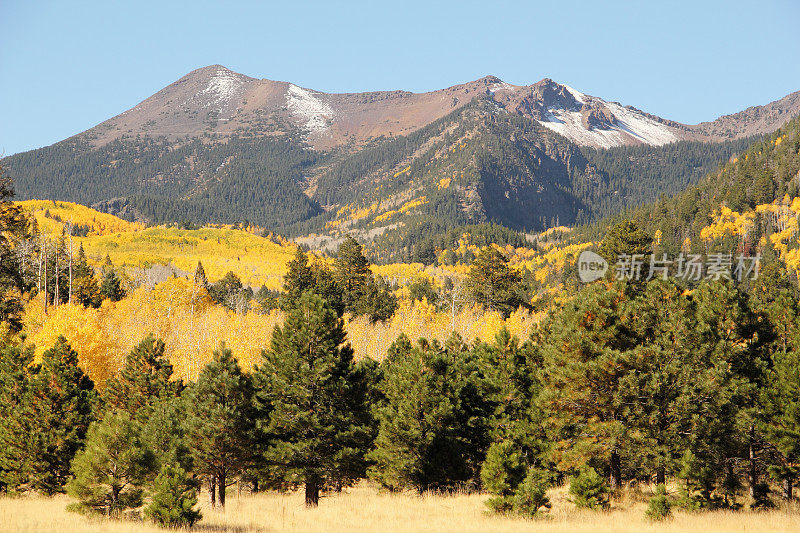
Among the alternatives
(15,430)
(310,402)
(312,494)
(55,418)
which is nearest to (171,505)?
(310,402)

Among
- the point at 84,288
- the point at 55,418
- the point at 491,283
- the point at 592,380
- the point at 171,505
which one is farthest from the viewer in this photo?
the point at 84,288

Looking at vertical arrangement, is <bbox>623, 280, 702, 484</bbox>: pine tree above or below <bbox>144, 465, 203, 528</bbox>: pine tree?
above

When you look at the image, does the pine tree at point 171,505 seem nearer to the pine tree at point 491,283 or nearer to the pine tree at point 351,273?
the pine tree at point 351,273

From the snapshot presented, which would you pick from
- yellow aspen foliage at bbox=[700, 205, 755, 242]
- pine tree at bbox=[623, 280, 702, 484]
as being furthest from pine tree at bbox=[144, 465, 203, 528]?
yellow aspen foliage at bbox=[700, 205, 755, 242]

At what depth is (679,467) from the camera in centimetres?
3194

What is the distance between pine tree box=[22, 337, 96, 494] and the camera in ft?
120

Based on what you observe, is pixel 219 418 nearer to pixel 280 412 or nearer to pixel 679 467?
pixel 280 412

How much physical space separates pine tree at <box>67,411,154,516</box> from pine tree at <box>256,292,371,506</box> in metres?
7.14

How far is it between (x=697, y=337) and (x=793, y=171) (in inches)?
6646

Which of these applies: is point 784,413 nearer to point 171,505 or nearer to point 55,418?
point 171,505

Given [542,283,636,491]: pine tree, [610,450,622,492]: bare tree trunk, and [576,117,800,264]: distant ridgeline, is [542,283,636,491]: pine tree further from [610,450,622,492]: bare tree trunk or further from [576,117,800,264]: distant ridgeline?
[576,117,800,264]: distant ridgeline

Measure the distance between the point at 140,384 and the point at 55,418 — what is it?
5.17m

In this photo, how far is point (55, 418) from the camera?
A: 37.1 metres

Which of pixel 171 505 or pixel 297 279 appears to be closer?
pixel 171 505
